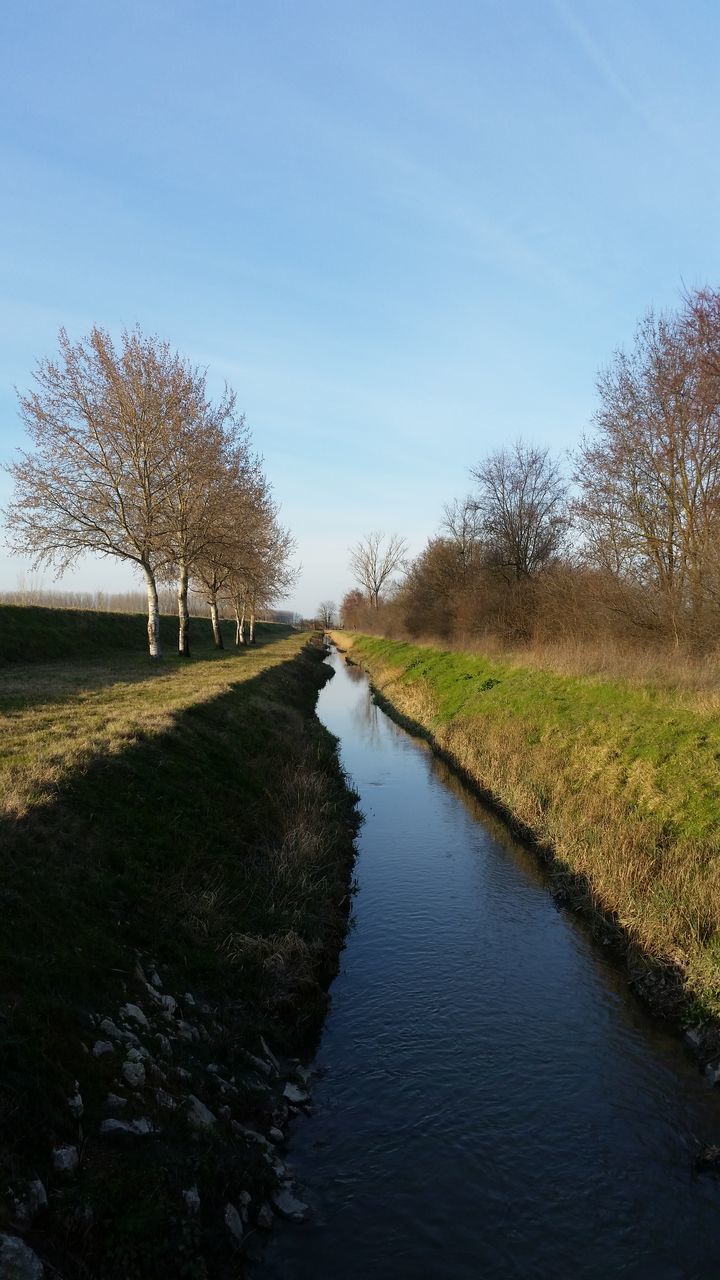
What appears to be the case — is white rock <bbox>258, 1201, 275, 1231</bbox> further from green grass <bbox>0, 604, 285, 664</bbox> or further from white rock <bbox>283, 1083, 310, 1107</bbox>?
green grass <bbox>0, 604, 285, 664</bbox>

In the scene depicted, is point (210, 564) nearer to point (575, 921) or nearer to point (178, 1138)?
point (575, 921)

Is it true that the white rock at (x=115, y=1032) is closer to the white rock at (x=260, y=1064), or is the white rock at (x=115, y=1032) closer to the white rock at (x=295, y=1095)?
the white rock at (x=260, y=1064)

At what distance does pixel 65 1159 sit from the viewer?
411cm

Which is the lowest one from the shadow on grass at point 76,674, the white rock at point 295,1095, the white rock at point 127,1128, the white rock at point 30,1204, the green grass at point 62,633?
the white rock at point 295,1095

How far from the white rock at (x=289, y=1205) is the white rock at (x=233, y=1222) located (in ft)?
1.59

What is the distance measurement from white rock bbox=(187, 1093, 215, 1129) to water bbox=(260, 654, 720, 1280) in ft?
2.83

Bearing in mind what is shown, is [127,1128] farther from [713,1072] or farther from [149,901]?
[713,1072]

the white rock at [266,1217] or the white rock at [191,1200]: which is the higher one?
the white rock at [191,1200]

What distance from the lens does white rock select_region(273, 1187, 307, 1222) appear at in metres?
5.17

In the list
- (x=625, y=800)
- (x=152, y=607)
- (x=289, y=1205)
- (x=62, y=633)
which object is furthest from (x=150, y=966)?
(x=62, y=633)

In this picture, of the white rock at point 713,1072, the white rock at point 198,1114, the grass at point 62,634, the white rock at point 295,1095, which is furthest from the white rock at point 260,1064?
the grass at point 62,634

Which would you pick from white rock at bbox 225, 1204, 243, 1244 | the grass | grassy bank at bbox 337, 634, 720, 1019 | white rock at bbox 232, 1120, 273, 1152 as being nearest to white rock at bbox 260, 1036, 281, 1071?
white rock at bbox 232, 1120, 273, 1152

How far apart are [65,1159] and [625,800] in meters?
10.1

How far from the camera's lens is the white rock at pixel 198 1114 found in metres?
5.11
